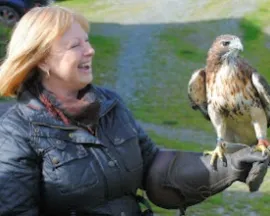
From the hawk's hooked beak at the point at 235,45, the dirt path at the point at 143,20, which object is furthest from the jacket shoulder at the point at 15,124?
the dirt path at the point at 143,20

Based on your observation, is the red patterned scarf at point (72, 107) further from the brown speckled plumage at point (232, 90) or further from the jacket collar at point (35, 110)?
the brown speckled plumage at point (232, 90)

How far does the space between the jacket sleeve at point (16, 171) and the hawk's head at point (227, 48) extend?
2.56 meters

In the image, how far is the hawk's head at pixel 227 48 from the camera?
4926 millimetres

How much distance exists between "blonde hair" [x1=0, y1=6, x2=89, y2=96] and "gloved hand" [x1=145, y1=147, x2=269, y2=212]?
752 millimetres

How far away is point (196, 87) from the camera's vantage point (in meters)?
5.20

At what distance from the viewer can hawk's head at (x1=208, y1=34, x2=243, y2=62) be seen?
16.2 feet

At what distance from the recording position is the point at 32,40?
8.86ft

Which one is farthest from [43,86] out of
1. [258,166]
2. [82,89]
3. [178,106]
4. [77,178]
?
[178,106]

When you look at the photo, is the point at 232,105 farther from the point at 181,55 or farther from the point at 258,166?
the point at 181,55

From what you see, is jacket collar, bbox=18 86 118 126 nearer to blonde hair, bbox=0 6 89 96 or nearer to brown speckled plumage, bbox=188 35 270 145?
blonde hair, bbox=0 6 89 96

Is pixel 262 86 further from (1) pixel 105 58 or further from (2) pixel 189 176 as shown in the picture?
(1) pixel 105 58

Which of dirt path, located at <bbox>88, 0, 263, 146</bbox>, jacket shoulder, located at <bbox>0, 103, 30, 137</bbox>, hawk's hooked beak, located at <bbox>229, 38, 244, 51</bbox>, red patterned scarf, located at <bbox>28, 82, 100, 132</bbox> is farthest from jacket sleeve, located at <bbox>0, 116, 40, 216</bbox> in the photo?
dirt path, located at <bbox>88, 0, 263, 146</bbox>

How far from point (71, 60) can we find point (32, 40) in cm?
17

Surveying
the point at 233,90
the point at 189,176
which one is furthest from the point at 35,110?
the point at 233,90
